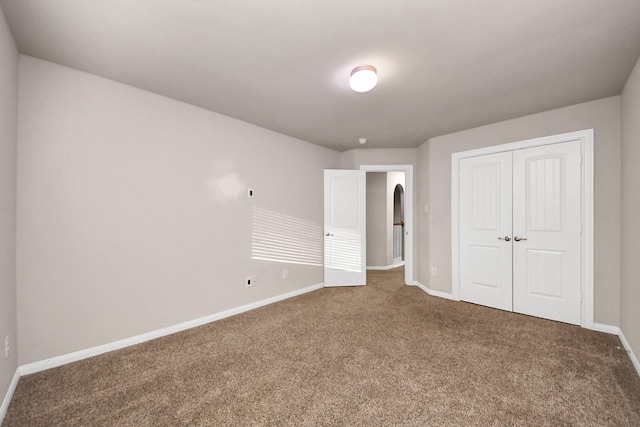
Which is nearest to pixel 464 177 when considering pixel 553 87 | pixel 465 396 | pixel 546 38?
pixel 553 87

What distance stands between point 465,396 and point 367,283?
3028 mm

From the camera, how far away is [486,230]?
3594 mm

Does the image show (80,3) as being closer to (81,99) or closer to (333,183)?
(81,99)

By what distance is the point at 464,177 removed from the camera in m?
3.78

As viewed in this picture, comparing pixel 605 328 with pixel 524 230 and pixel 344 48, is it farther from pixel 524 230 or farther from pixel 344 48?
pixel 344 48

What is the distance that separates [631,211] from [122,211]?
14.6ft

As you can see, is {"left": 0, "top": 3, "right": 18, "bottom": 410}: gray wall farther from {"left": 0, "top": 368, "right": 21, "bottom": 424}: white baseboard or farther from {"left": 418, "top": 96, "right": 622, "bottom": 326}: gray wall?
{"left": 418, "top": 96, "right": 622, "bottom": 326}: gray wall

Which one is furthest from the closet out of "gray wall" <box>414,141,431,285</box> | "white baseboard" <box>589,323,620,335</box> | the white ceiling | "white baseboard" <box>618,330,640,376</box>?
the white ceiling

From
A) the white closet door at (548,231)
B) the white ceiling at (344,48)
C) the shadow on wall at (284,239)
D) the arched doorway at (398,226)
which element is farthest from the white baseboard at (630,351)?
the arched doorway at (398,226)

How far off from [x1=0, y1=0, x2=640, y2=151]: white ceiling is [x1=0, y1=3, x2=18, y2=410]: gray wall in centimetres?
22

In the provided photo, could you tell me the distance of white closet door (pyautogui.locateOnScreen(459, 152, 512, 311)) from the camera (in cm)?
343

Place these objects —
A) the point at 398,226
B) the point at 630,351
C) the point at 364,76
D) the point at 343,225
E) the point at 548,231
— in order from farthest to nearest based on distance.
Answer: the point at 398,226
the point at 343,225
the point at 548,231
the point at 630,351
the point at 364,76

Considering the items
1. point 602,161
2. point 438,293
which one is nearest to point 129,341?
point 438,293

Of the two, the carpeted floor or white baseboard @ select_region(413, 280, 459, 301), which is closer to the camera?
the carpeted floor
